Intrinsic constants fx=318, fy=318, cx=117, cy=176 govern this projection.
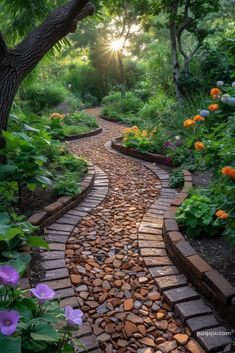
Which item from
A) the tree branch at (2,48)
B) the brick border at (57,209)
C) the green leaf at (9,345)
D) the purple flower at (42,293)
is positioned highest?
the tree branch at (2,48)

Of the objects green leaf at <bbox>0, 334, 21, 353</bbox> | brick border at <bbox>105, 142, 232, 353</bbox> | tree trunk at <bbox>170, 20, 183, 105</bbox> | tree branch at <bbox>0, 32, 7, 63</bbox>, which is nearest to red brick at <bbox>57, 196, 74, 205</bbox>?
brick border at <bbox>105, 142, 232, 353</bbox>

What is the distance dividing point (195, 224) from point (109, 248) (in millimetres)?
739

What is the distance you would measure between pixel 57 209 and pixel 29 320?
6.62 ft

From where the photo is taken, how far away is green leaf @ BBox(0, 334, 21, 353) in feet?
2.84

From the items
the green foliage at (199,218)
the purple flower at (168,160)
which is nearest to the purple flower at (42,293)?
the green foliage at (199,218)

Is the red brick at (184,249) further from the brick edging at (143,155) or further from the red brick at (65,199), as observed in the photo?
the brick edging at (143,155)

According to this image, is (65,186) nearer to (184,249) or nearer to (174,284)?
(184,249)

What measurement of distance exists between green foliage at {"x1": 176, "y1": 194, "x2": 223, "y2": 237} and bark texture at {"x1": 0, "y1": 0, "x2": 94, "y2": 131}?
1824 mm

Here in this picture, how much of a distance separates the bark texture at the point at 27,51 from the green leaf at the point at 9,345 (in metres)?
2.35

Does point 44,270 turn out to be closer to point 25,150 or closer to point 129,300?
point 129,300

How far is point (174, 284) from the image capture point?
214 cm

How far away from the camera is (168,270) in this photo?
7.63 feet

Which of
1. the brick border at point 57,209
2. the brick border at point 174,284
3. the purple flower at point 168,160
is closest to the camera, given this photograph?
the brick border at point 174,284

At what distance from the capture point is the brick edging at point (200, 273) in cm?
182
